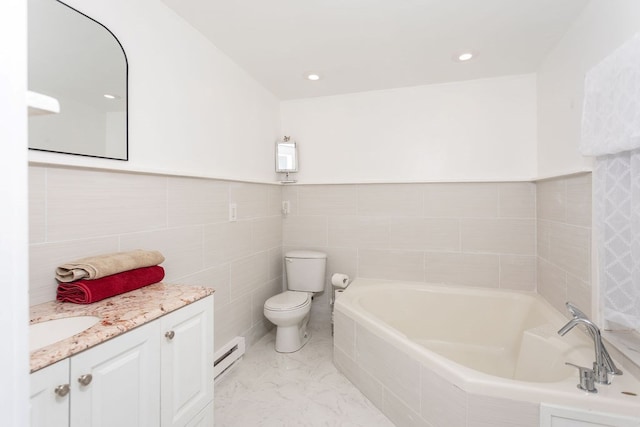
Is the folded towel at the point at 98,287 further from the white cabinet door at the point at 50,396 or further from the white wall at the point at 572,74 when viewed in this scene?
the white wall at the point at 572,74

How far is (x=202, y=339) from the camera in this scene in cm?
132

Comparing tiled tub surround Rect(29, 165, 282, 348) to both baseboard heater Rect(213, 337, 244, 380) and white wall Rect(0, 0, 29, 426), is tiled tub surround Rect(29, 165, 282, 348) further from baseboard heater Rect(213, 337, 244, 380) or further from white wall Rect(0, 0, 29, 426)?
white wall Rect(0, 0, 29, 426)

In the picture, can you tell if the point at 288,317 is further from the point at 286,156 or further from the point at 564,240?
the point at 564,240

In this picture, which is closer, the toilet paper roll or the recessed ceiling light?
the recessed ceiling light

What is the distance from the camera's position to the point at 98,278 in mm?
1190

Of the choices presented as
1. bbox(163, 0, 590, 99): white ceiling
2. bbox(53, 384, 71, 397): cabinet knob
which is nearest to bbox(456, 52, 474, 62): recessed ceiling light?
→ bbox(163, 0, 590, 99): white ceiling

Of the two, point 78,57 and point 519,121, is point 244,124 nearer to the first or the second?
point 78,57

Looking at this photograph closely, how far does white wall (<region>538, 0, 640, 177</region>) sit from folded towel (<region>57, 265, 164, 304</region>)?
7.69 feet

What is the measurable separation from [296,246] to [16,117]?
2764 mm

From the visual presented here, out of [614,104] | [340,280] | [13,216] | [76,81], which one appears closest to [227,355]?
[340,280]

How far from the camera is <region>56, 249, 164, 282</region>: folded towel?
45.7 inches

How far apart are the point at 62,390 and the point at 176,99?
5.00 ft

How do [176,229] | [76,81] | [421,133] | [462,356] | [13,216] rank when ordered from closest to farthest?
[13,216], [76,81], [176,229], [462,356], [421,133]

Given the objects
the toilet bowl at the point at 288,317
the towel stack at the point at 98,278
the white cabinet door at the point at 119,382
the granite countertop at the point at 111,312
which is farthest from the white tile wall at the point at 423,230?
the white cabinet door at the point at 119,382
